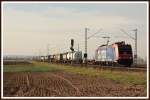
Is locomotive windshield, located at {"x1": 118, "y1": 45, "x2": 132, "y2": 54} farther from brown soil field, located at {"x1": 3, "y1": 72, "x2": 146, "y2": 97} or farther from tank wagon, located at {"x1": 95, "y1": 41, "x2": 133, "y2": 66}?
brown soil field, located at {"x1": 3, "y1": 72, "x2": 146, "y2": 97}

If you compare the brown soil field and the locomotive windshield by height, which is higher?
the locomotive windshield

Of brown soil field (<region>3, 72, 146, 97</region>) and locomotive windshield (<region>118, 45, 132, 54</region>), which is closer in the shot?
brown soil field (<region>3, 72, 146, 97</region>)

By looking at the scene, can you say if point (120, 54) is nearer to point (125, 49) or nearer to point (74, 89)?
point (125, 49)

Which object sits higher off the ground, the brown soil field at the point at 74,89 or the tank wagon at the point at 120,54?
the tank wagon at the point at 120,54

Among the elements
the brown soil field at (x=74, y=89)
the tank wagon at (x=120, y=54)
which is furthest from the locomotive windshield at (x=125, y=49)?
the brown soil field at (x=74, y=89)

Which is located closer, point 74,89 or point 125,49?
point 74,89

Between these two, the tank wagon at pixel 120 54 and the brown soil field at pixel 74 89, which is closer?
the brown soil field at pixel 74 89

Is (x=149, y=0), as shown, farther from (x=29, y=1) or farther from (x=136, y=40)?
(x=136, y=40)

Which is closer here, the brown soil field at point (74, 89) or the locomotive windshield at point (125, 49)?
the brown soil field at point (74, 89)

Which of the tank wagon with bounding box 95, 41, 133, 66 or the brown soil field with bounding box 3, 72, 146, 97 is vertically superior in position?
the tank wagon with bounding box 95, 41, 133, 66

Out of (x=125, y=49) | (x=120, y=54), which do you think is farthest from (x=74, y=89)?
(x=125, y=49)

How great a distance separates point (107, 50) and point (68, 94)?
35.0 metres

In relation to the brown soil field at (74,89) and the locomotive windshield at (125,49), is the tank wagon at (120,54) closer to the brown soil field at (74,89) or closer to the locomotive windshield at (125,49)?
the locomotive windshield at (125,49)

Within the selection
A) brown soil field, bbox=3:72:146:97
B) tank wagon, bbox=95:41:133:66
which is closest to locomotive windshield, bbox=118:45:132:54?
tank wagon, bbox=95:41:133:66
